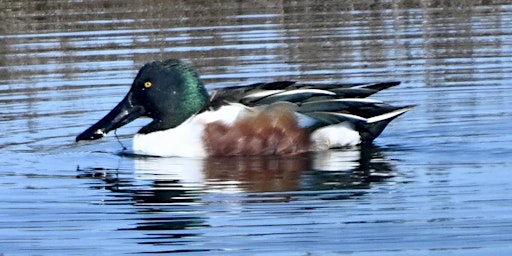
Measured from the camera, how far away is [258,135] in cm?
1041

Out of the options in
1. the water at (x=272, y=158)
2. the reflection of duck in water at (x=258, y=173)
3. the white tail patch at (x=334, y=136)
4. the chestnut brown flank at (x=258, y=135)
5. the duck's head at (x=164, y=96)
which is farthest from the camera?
the duck's head at (x=164, y=96)

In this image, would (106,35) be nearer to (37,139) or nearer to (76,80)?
(76,80)

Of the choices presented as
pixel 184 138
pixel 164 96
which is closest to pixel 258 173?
pixel 184 138

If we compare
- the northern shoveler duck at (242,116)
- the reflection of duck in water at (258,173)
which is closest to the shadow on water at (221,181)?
the reflection of duck in water at (258,173)

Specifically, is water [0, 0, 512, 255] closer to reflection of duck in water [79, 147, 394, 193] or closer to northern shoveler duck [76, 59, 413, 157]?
reflection of duck in water [79, 147, 394, 193]

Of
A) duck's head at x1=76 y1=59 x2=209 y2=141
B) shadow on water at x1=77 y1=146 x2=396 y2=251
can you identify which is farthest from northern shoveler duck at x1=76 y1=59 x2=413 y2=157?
shadow on water at x1=77 y1=146 x2=396 y2=251

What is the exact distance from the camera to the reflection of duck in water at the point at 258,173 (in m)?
9.15

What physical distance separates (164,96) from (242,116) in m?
0.69

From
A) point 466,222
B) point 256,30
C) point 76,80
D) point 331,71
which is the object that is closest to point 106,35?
point 256,30

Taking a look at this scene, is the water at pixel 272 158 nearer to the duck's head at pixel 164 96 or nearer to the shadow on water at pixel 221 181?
the shadow on water at pixel 221 181

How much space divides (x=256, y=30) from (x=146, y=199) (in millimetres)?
8426

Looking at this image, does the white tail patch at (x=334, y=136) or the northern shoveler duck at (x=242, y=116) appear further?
the white tail patch at (x=334, y=136)

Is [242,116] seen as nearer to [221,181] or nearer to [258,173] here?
[258,173]

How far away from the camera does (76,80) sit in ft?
47.3
